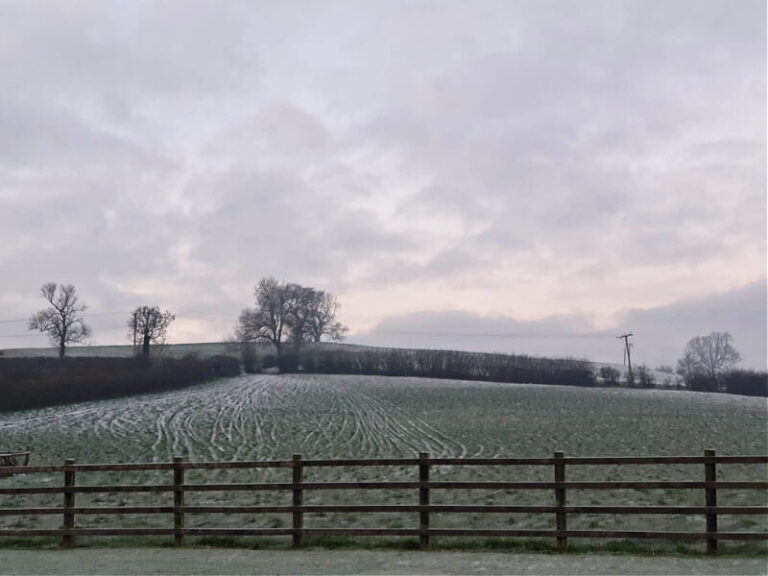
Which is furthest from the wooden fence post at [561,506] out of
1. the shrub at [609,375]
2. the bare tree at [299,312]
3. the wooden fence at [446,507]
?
the bare tree at [299,312]

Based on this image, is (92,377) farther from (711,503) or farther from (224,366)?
(711,503)

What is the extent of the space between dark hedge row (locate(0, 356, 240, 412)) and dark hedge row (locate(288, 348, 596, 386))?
10.4 meters

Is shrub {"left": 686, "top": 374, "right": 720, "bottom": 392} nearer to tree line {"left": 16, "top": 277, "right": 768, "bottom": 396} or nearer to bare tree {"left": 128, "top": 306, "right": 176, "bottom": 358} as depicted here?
tree line {"left": 16, "top": 277, "right": 768, "bottom": 396}

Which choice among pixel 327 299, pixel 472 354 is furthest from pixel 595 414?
pixel 327 299

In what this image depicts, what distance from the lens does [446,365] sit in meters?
95.1

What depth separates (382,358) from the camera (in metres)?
97.8

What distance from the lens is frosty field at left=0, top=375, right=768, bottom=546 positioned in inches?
659

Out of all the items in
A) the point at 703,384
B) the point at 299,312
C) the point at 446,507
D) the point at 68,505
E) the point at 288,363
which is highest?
the point at 299,312

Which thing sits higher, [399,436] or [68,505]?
[68,505]

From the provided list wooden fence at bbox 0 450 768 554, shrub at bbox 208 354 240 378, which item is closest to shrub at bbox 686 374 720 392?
shrub at bbox 208 354 240 378

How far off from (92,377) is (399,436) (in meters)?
36.3

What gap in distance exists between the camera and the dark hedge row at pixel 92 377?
5381 centimetres

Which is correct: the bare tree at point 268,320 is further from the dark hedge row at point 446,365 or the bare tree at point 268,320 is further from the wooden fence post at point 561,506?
the wooden fence post at point 561,506

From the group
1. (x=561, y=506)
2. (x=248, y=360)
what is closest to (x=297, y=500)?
(x=561, y=506)
